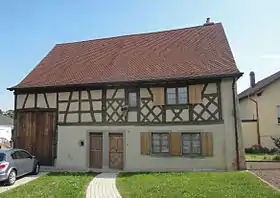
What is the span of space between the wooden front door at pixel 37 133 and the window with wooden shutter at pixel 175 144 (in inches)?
281

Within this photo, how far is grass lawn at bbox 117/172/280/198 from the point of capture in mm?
8727

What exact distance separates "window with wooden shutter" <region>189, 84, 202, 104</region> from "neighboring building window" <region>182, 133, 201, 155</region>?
1.77m

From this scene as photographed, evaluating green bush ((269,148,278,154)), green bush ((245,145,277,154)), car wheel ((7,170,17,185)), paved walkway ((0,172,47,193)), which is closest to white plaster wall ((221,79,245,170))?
green bush ((245,145,277,154))

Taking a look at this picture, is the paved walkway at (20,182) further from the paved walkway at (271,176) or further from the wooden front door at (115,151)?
the paved walkway at (271,176)

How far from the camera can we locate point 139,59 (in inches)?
696

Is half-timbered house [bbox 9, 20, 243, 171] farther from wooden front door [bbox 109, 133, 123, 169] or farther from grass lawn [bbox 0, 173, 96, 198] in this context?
grass lawn [bbox 0, 173, 96, 198]

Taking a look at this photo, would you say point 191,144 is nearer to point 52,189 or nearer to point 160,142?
point 160,142

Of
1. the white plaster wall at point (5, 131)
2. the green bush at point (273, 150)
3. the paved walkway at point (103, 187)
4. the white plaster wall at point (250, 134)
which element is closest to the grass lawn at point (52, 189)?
the paved walkway at point (103, 187)

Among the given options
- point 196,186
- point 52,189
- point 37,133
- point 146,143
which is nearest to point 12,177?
point 52,189

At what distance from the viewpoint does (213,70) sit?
576 inches

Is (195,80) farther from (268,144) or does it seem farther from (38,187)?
(268,144)

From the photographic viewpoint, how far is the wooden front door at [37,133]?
16.5 metres

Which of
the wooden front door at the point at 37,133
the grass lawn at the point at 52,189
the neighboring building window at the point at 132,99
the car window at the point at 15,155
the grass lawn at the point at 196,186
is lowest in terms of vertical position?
the grass lawn at the point at 52,189

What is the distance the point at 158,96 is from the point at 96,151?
190 inches
